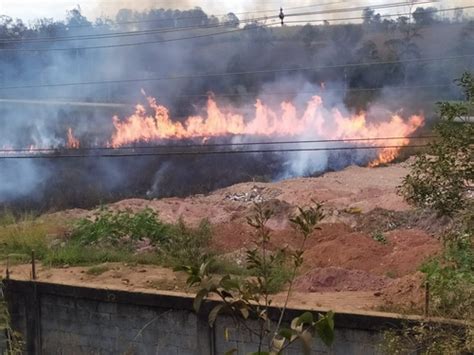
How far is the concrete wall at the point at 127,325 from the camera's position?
9.22 m

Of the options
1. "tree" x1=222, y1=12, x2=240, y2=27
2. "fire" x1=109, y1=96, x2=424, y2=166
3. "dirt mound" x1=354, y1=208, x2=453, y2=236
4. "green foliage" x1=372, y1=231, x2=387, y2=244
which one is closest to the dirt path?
A: "green foliage" x1=372, y1=231, x2=387, y2=244

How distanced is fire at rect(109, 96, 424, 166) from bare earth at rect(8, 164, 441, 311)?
28.8 ft

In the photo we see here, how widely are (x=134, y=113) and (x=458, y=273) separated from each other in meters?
25.7

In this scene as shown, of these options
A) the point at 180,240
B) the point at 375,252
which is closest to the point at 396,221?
the point at 375,252

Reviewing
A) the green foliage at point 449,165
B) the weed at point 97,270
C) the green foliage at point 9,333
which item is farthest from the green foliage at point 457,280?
the weed at point 97,270

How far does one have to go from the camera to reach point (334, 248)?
13945 mm

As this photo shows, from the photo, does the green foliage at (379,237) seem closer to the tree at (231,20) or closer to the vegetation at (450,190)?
the vegetation at (450,190)

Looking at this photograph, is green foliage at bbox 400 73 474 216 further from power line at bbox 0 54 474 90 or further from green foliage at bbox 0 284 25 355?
power line at bbox 0 54 474 90

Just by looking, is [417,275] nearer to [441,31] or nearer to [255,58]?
[255,58]

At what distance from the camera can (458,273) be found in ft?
25.5

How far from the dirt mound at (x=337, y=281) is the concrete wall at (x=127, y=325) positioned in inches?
85.7

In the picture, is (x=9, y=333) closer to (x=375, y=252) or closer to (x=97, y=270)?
(x=97, y=270)

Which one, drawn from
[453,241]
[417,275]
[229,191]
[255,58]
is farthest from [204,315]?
[255,58]

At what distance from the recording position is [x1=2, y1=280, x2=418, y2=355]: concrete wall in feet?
30.2
